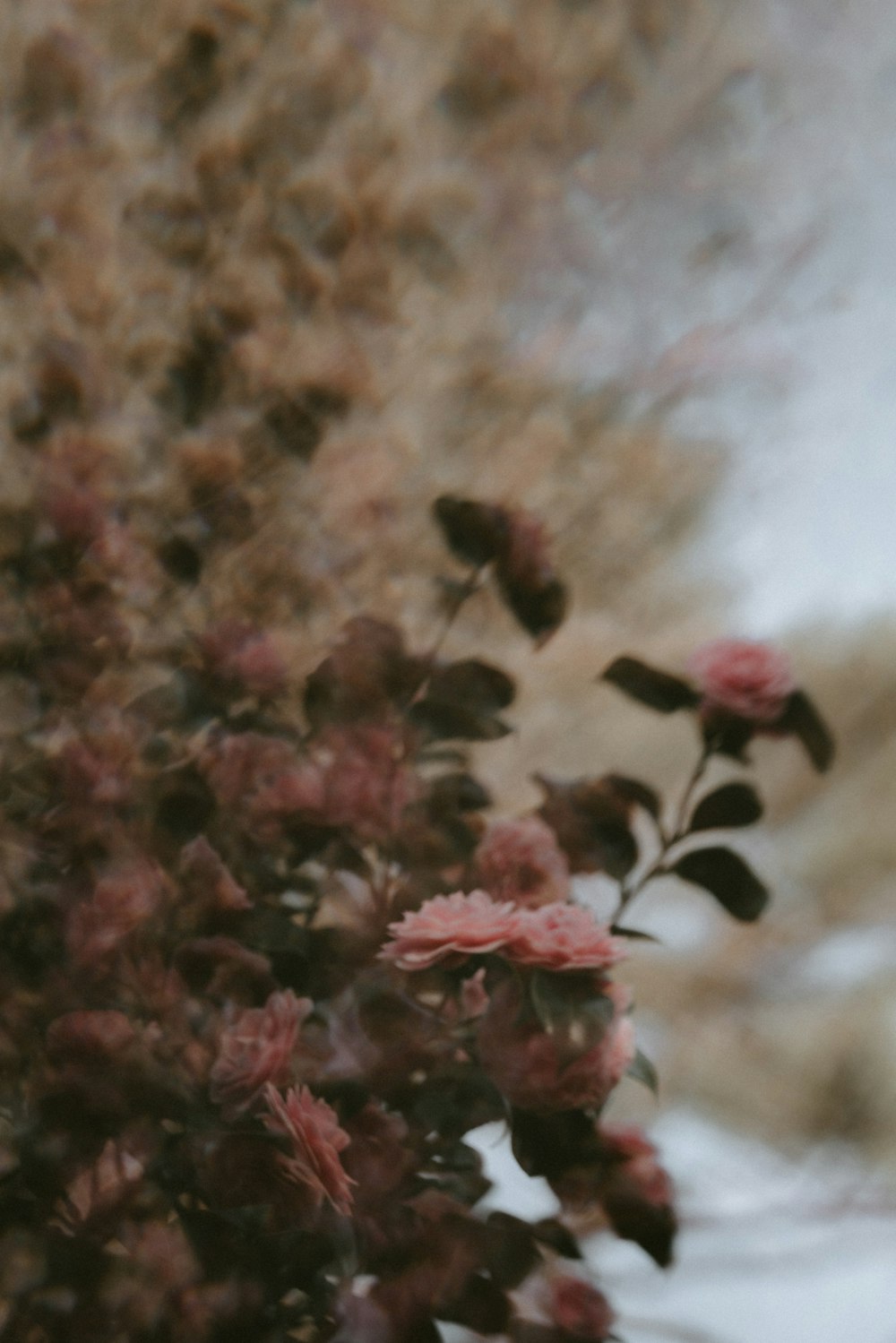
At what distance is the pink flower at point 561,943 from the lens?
1.21ft

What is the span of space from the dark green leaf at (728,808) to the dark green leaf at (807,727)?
0.09 ft

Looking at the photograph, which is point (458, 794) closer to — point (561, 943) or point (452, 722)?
point (452, 722)

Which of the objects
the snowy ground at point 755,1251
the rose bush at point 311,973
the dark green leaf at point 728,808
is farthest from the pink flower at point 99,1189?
the snowy ground at point 755,1251

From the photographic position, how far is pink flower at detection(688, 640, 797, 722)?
18.2 inches

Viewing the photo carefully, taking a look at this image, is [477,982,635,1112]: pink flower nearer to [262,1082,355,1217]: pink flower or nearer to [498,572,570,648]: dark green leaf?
[262,1082,355,1217]: pink flower

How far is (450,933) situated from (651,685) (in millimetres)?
159

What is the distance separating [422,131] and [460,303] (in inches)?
4.0

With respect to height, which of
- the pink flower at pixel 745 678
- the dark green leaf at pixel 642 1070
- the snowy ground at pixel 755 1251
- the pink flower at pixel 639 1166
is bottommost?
the snowy ground at pixel 755 1251

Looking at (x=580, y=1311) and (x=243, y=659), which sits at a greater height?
(x=243, y=659)

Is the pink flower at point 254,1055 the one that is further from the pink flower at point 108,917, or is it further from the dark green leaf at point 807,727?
the dark green leaf at point 807,727

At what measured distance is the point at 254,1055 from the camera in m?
0.38

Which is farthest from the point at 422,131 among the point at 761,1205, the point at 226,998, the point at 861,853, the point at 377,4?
the point at 761,1205

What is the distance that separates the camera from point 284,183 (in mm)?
667

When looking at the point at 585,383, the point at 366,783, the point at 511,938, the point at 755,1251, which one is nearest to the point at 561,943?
the point at 511,938
